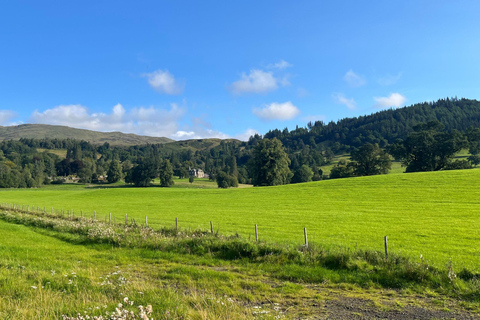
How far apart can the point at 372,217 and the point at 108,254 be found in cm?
2251

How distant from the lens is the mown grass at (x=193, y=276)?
20.5ft

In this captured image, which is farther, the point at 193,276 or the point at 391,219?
the point at 391,219

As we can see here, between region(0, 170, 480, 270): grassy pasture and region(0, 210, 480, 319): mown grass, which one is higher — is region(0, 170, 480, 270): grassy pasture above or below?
below

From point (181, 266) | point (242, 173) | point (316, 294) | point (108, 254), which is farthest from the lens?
point (242, 173)

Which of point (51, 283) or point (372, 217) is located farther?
point (372, 217)

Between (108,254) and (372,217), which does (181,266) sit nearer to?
(108,254)

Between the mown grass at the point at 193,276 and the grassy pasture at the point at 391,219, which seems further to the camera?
the grassy pasture at the point at 391,219

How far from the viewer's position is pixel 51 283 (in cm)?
809

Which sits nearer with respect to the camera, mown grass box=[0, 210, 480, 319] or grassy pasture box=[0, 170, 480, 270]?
mown grass box=[0, 210, 480, 319]

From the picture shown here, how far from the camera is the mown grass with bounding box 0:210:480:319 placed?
6262mm

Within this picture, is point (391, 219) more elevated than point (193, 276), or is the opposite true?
point (193, 276)

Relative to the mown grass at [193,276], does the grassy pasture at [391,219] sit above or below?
→ below

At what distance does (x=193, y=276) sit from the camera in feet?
34.8

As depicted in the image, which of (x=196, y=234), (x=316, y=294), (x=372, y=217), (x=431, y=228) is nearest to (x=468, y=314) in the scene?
(x=316, y=294)
